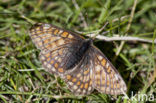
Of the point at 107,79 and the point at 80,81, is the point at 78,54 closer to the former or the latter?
the point at 80,81

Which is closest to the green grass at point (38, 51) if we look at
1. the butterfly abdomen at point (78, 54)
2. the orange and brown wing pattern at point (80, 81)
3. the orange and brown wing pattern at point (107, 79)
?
the orange and brown wing pattern at point (80, 81)

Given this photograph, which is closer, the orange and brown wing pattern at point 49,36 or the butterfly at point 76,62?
the butterfly at point 76,62

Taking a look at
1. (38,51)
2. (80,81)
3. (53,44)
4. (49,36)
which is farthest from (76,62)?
(38,51)

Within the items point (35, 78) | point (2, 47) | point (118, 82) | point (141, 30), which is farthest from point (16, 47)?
point (141, 30)

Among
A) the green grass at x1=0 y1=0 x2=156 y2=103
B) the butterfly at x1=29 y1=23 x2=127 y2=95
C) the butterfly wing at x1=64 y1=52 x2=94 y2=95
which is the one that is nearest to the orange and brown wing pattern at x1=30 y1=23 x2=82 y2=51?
the butterfly at x1=29 y1=23 x2=127 y2=95

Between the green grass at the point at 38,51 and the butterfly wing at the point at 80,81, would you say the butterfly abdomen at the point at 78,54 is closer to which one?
the butterfly wing at the point at 80,81

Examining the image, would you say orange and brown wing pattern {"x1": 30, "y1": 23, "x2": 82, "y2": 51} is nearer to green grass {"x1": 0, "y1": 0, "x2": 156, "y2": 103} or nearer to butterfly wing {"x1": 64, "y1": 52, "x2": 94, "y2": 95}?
green grass {"x1": 0, "y1": 0, "x2": 156, "y2": 103}

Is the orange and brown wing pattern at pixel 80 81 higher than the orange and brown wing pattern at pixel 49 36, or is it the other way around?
the orange and brown wing pattern at pixel 49 36
